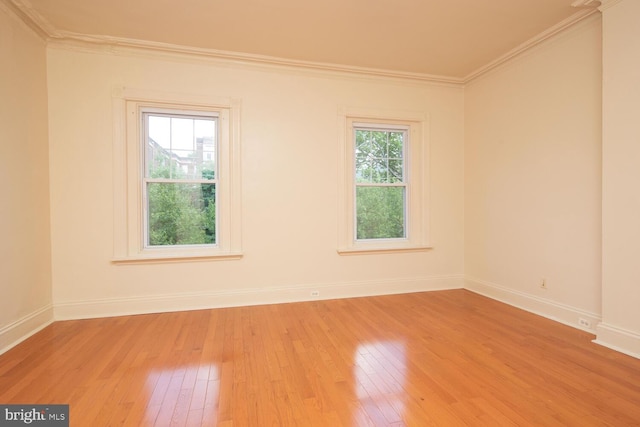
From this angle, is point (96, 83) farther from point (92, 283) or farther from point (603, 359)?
point (603, 359)

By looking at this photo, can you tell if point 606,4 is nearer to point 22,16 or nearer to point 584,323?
point 584,323

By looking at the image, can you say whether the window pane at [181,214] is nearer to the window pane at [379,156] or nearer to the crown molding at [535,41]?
the window pane at [379,156]

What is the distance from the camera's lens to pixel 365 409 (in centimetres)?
167

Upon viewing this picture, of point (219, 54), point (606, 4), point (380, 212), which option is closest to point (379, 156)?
point (380, 212)

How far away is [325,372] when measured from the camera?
2047 millimetres

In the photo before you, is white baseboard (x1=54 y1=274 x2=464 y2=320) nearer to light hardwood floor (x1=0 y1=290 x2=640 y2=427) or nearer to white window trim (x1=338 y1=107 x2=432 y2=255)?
light hardwood floor (x1=0 y1=290 x2=640 y2=427)

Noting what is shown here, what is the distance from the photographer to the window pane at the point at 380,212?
3967 mm

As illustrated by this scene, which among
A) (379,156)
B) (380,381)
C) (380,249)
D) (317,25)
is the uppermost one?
(317,25)

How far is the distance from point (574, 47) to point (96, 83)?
466 cm

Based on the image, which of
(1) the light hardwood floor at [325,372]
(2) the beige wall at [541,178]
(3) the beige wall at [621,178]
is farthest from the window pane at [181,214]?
(3) the beige wall at [621,178]

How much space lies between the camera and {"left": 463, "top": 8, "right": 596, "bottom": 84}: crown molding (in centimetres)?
267

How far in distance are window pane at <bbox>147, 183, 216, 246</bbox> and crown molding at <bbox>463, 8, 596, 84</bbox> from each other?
357cm

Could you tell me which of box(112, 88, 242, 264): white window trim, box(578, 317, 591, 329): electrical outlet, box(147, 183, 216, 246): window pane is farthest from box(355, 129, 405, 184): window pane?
box(578, 317, 591, 329): electrical outlet

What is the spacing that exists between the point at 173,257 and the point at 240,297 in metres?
0.85
